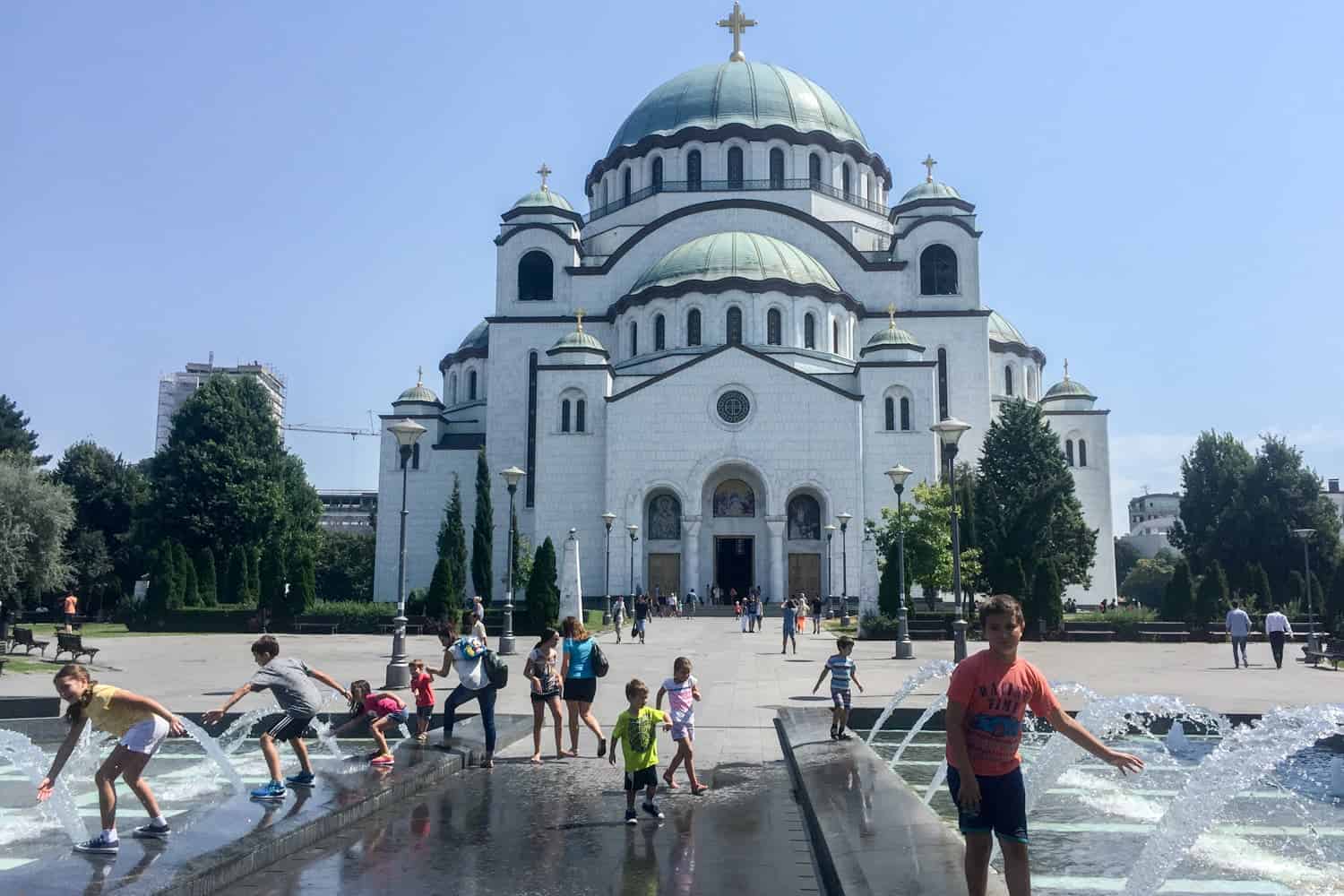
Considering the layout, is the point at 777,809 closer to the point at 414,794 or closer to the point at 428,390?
the point at 414,794

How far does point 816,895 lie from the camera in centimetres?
585

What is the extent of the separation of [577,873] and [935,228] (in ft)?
143

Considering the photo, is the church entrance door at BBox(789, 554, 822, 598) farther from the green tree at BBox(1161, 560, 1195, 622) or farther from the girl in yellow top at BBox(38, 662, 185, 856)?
the girl in yellow top at BBox(38, 662, 185, 856)

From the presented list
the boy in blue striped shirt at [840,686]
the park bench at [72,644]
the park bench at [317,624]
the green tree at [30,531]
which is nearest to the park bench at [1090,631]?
the boy in blue striped shirt at [840,686]

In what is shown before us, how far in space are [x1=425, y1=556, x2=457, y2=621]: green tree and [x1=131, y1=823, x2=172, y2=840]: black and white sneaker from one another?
973 inches

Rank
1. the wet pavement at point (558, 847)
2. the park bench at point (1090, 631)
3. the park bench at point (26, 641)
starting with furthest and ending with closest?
the park bench at point (1090, 631) < the park bench at point (26, 641) < the wet pavement at point (558, 847)

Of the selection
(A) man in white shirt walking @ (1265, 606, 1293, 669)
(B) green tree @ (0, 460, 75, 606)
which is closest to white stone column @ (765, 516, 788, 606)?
(A) man in white shirt walking @ (1265, 606, 1293, 669)

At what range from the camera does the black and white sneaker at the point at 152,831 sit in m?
6.45

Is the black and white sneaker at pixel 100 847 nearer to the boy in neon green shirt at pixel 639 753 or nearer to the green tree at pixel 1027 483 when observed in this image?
the boy in neon green shirt at pixel 639 753

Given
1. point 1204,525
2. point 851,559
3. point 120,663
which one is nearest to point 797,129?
point 851,559

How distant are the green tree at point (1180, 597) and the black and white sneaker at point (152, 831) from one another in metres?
31.9

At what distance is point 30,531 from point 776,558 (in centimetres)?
2455

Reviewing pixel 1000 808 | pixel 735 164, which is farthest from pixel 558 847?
pixel 735 164

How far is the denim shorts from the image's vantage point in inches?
186
